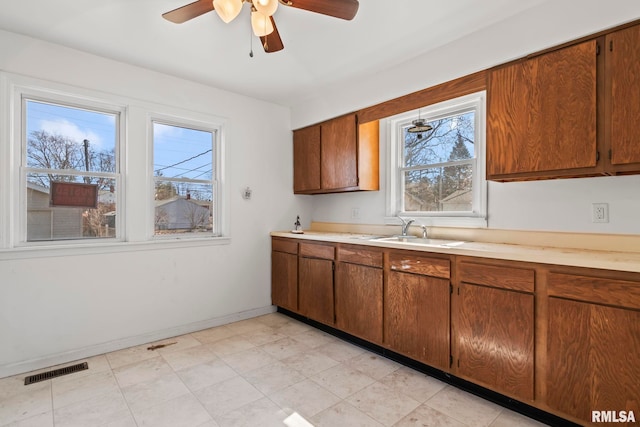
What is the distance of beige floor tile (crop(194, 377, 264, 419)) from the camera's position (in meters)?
2.05

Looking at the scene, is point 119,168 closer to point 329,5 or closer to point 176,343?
point 176,343

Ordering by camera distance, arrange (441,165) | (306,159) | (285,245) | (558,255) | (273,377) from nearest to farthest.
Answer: (558,255), (273,377), (441,165), (285,245), (306,159)

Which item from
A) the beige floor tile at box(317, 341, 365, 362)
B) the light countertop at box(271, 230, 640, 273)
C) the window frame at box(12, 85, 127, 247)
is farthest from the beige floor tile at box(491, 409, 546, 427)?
the window frame at box(12, 85, 127, 247)

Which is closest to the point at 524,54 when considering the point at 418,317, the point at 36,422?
the point at 418,317

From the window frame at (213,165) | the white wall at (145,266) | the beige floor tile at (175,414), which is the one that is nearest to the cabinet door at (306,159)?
the white wall at (145,266)

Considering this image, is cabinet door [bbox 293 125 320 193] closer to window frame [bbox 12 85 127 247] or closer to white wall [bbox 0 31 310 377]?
white wall [bbox 0 31 310 377]

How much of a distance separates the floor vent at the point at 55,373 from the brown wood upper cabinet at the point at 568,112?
3.42 metres

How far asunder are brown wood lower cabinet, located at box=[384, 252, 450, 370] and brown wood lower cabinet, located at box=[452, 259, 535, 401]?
0.34 feet

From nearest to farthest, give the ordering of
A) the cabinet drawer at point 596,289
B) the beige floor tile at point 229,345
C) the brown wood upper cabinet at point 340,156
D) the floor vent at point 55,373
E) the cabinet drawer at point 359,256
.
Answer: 1. the cabinet drawer at point 596,289
2. the floor vent at point 55,373
3. the cabinet drawer at point 359,256
4. the beige floor tile at point 229,345
5. the brown wood upper cabinet at point 340,156

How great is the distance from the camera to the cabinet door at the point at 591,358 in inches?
63.2

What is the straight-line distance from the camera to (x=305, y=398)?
215 centimetres

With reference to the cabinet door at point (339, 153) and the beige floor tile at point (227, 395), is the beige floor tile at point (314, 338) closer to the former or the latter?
the beige floor tile at point (227, 395)

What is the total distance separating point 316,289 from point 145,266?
5.40 ft

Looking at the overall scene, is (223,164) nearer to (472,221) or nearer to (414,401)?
(472,221)
